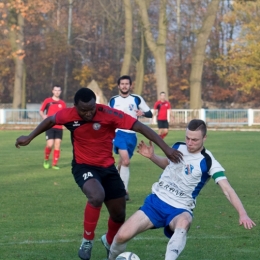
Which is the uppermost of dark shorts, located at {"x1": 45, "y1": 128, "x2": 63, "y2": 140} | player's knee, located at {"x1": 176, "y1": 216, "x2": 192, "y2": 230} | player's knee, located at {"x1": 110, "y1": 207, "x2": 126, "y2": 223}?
dark shorts, located at {"x1": 45, "y1": 128, "x2": 63, "y2": 140}

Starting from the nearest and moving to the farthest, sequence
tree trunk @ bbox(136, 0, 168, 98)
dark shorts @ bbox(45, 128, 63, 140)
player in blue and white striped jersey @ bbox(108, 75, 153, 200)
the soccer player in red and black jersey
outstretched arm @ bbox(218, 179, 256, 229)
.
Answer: outstretched arm @ bbox(218, 179, 256, 229)
the soccer player in red and black jersey
player in blue and white striped jersey @ bbox(108, 75, 153, 200)
dark shorts @ bbox(45, 128, 63, 140)
tree trunk @ bbox(136, 0, 168, 98)

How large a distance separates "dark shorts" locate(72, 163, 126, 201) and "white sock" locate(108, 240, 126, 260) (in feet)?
2.17


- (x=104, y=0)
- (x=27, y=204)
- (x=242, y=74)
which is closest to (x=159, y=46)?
(x=242, y=74)

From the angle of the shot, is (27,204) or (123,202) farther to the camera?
(27,204)

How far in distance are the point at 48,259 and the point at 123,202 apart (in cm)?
99

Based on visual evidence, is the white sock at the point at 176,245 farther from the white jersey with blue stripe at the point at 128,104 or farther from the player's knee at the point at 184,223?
the white jersey with blue stripe at the point at 128,104

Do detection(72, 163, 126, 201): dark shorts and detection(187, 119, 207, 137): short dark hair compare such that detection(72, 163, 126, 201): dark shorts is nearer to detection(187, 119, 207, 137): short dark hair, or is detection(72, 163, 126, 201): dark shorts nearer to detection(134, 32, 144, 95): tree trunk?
detection(187, 119, 207, 137): short dark hair

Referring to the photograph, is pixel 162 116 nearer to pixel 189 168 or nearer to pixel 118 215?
pixel 118 215

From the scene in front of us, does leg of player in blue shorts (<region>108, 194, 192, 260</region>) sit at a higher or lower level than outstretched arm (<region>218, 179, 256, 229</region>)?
lower

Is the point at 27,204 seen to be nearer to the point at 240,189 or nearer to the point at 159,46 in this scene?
the point at 240,189

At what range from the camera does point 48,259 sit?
7094 mm

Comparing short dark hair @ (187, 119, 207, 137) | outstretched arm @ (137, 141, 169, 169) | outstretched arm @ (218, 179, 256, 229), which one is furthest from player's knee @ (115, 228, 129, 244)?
short dark hair @ (187, 119, 207, 137)

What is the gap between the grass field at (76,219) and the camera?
7502 millimetres

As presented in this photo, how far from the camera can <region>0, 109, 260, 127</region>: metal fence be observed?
139 ft
